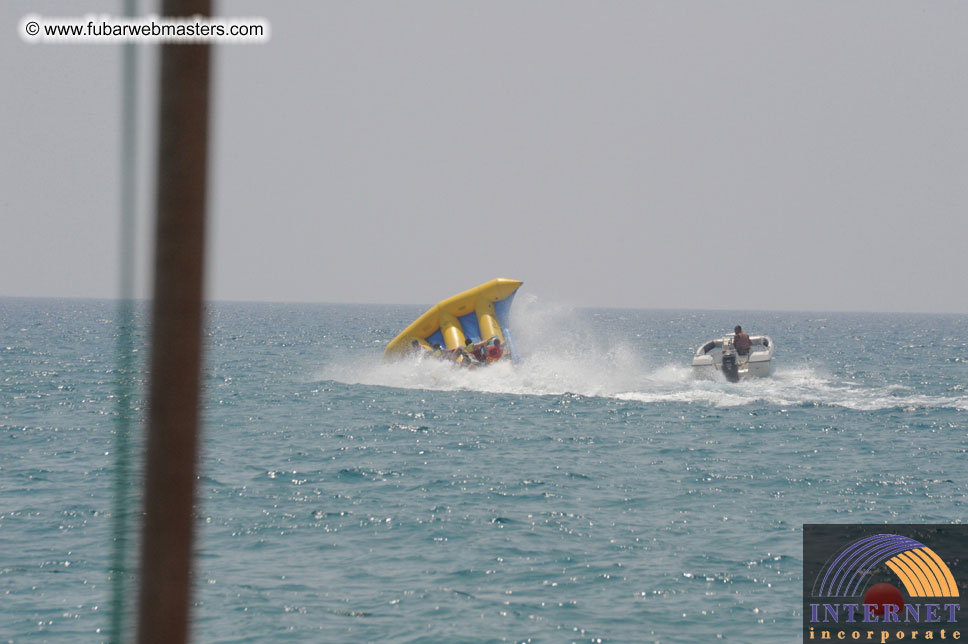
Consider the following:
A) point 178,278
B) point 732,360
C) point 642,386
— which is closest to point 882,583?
point 178,278

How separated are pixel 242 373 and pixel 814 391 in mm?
22239

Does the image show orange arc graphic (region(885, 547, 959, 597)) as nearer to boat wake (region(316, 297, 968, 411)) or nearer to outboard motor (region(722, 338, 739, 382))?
boat wake (region(316, 297, 968, 411))

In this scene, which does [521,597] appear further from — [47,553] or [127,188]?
[127,188]

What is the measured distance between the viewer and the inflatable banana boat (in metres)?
26.7

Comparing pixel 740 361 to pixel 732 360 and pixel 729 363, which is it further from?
pixel 732 360

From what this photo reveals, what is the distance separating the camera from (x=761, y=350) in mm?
29625

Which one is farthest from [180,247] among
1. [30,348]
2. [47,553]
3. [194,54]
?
[30,348]

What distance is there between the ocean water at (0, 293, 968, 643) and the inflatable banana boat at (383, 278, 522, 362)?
0.99 m

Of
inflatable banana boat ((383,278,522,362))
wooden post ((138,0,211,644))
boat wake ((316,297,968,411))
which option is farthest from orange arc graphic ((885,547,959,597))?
inflatable banana boat ((383,278,522,362))

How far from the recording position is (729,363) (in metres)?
28.6

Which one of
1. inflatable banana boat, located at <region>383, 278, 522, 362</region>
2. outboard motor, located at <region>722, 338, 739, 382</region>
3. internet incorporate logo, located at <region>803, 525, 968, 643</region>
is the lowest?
internet incorporate logo, located at <region>803, 525, 968, 643</region>

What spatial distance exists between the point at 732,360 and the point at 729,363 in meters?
0.19

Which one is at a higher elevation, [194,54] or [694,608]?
[194,54]

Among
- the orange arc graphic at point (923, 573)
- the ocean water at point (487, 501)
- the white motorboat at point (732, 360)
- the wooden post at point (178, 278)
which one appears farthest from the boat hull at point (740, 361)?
the wooden post at point (178, 278)
